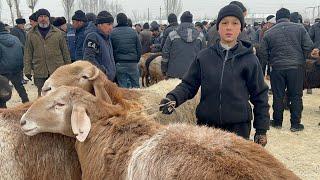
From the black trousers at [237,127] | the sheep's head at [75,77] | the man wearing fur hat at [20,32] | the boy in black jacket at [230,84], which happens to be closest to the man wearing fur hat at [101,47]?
the sheep's head at [75,77]

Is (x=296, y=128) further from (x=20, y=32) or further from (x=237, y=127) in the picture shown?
(x=20, y=32)

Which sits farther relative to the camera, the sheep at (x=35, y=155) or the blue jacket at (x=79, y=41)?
the blue jacket at (x=79, y=41)

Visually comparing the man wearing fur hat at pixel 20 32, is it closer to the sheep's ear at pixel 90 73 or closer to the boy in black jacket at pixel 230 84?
the sheep's ear at pixel 90 73

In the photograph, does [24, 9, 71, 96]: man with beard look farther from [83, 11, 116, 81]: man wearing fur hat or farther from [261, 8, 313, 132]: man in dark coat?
[261, 8, 313, 132]: man in dark coat

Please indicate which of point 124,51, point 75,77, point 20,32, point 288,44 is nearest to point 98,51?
point 124,51

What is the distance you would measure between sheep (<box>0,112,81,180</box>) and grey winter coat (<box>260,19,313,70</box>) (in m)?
5.55

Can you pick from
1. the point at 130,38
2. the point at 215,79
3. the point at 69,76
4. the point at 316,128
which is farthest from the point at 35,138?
the point at 316,128

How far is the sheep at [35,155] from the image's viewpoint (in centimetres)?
324

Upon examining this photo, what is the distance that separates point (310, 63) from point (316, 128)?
216 centimetres

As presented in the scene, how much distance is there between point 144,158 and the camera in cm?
257

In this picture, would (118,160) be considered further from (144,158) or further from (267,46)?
(267,46)

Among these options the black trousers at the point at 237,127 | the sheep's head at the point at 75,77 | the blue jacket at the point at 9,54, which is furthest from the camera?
the blue jacket at the point at 9,54

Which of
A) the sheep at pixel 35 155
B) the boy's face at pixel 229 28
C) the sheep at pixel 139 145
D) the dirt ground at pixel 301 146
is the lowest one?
the dirt ground at pixel 301 146

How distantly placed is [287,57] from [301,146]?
1.72 meters
